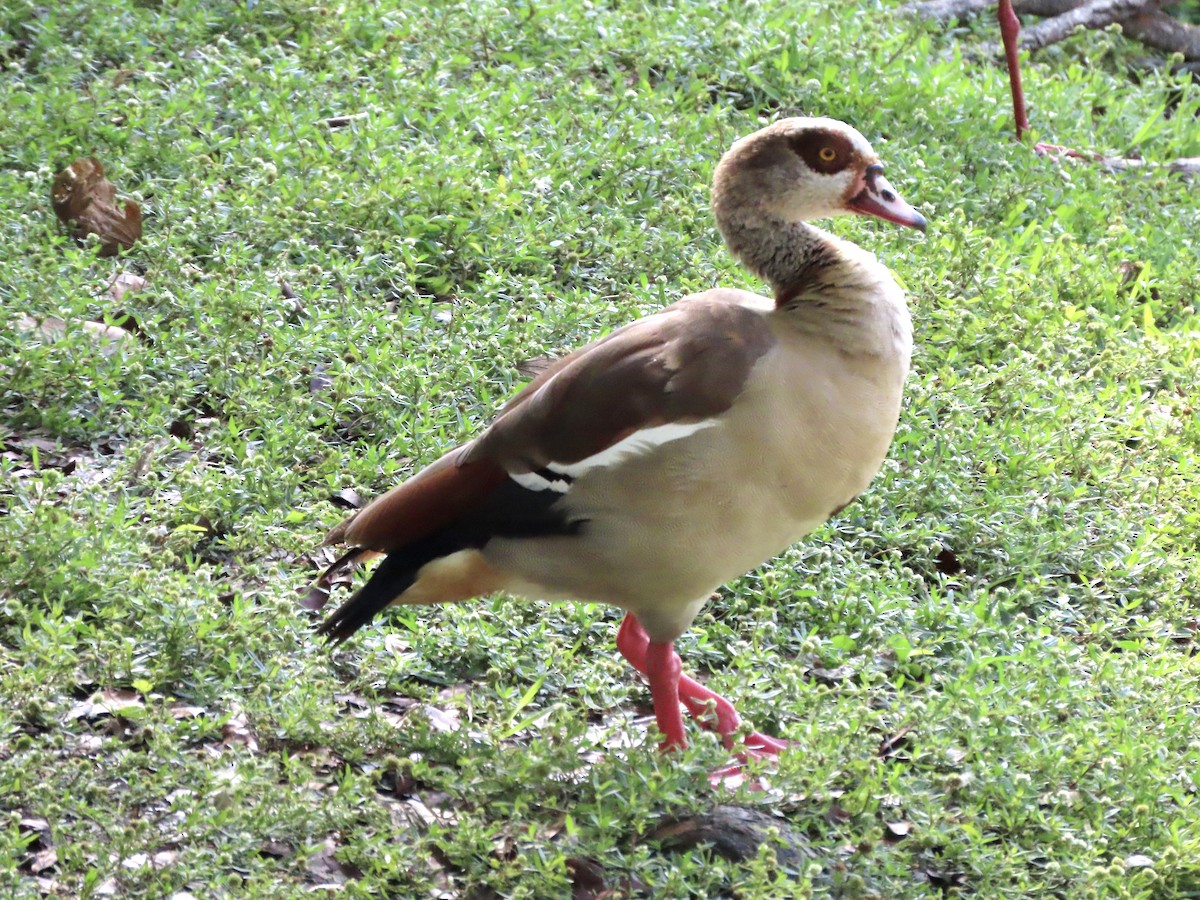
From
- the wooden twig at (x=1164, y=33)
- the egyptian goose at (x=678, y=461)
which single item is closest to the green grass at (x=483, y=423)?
the egyptian goose at (x=678, y=461)

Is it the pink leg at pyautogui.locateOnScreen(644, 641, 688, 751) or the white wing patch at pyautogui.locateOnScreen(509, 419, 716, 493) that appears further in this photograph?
the pink leg at pyautogui.locateOnScreen(644, 641, 688, 751)

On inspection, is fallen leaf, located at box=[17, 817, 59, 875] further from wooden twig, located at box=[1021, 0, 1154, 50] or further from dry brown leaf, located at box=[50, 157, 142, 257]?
wooden twig, located at box=[1021, 0, 1154, 50]

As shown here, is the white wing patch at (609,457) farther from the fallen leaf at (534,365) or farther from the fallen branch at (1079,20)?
the fallen branch at (1079,20)

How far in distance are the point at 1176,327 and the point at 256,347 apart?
3235mm

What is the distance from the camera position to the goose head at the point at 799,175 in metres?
3.69

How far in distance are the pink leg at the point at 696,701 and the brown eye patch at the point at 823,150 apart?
46.7 inches

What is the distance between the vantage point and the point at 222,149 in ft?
18.8

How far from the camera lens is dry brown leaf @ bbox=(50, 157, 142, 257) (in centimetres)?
525

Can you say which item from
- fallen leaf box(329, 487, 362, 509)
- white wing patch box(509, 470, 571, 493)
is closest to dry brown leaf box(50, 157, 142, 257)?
fallen leaf box(329, 487, 362, 509)

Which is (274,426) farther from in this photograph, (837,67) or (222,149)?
(837,67)

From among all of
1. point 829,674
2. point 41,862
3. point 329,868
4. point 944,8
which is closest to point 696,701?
point 829,674

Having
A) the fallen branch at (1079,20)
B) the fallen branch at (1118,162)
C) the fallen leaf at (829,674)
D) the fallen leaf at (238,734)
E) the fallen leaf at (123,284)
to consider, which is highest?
the fallen branch at (1079,20)

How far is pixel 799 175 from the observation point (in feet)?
12.1

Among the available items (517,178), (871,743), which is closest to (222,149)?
(517,178)
